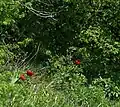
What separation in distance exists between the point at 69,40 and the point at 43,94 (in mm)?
2377

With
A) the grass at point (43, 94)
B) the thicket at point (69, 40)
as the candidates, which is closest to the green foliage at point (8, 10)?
the thicket at point (69, 40)

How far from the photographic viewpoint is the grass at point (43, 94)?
5.28 meters

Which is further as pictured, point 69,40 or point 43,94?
point 69,40

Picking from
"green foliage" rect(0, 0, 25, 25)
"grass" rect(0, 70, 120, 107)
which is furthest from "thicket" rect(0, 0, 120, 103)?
"grass" rect(0, 70, 120, 107)

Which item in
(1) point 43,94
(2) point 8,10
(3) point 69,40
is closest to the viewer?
(2) point 8,10

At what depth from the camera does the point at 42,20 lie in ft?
28.3

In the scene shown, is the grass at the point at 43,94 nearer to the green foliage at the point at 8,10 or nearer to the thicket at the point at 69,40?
the thicket at the point at 69,40

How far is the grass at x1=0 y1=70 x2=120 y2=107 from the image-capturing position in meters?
5.28

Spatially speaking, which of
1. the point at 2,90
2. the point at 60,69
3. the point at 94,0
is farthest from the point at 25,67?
the point at 2,90

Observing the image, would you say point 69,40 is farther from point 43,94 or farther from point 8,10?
point 8,10

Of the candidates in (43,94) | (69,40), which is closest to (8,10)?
(43,94)

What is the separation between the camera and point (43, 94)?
21.0 ft

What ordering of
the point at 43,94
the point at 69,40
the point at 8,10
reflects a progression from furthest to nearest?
the point at 69,40 < the point at 43,94 < the point at 8,10

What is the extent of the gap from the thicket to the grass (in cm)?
29
